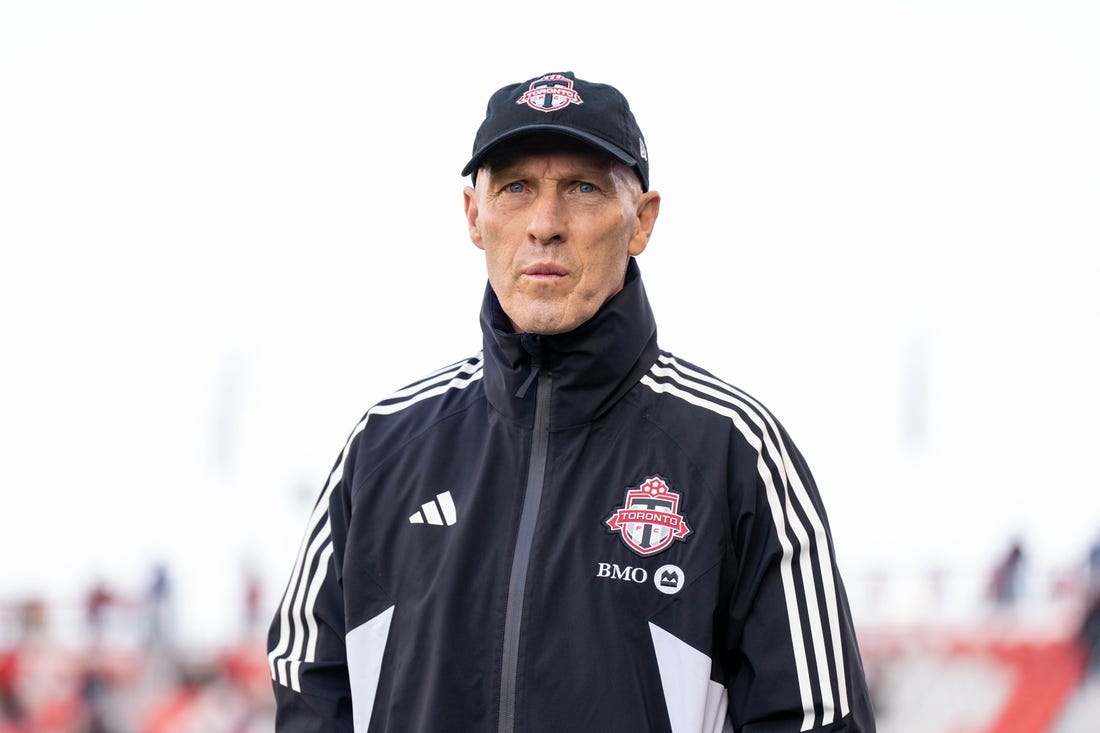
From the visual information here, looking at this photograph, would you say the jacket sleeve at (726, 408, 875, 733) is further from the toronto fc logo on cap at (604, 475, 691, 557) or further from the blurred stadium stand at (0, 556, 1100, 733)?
the blurred stadium stand at (0, 556, 1100, 733)

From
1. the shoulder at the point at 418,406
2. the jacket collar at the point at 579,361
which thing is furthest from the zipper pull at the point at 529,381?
the shoulder at the point at 418,406

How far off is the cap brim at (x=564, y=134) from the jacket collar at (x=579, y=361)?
9.7 inches

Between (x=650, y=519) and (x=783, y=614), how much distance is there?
0.96 feet

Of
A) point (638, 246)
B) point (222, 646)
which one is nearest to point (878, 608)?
point (222, 646)

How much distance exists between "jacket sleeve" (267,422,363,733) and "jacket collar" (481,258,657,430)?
0.37 meters

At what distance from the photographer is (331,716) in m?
2.86

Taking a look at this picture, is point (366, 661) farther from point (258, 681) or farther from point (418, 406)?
point (258, 681)

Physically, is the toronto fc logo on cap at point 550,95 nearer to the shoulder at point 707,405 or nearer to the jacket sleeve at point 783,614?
the shoulder at point 707,405

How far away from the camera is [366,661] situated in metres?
2.79

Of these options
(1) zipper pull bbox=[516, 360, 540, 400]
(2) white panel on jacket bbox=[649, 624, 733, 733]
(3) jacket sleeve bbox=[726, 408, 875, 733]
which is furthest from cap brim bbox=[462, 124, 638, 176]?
(2) white panel on jacket bbox=[649, 624, 733, 733]

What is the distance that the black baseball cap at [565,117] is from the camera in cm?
274

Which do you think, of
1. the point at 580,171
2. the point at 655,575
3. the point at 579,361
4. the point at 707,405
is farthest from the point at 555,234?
the point at 655,575

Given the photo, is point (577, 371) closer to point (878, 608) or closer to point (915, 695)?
point (915, 695)

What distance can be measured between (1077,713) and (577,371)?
38.6ft
